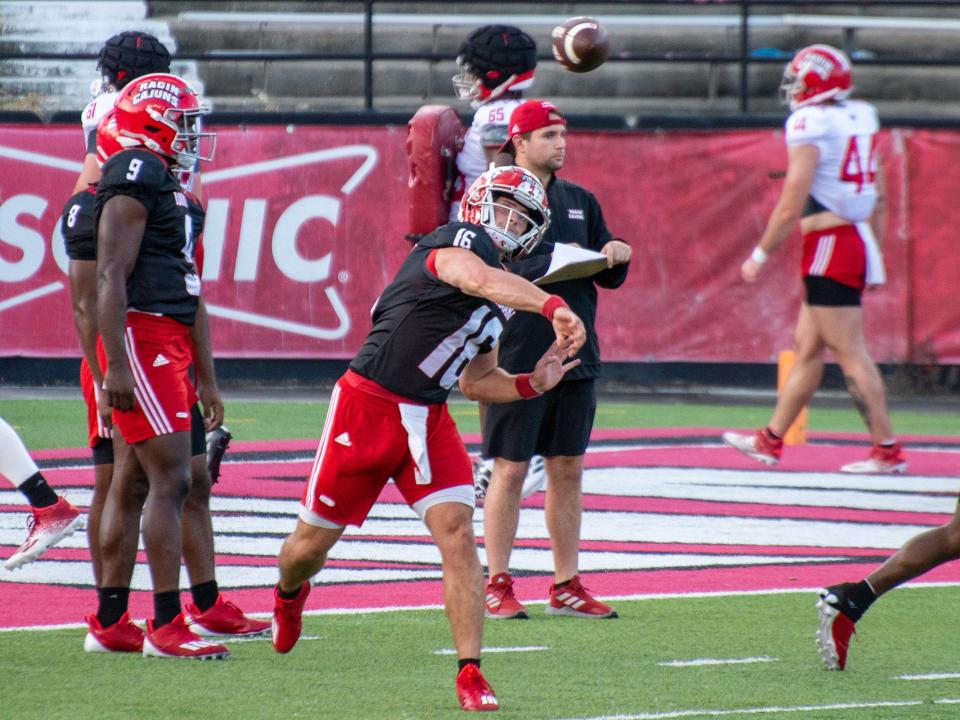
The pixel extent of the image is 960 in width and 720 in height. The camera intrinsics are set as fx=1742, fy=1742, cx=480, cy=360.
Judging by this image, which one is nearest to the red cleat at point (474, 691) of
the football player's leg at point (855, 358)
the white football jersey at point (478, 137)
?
the white football jersey at point (478, 137)

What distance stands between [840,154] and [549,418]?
4251mm

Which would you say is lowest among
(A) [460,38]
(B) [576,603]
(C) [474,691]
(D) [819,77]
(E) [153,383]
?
(B) [576,603]

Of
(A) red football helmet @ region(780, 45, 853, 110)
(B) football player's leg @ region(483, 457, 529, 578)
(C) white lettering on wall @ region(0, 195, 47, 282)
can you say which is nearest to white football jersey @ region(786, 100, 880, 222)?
(A) red football helmet @ region(780, 45, 853, 110)

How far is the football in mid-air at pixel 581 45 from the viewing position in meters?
9.23

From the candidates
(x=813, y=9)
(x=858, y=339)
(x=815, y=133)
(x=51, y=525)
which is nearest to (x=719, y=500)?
(x=858, y=339)

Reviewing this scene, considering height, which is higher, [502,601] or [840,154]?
[840,154]

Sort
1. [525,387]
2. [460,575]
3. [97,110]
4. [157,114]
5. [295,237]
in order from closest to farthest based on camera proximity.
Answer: [460,575], [525,387], [157,114], [97,110], [295,237]

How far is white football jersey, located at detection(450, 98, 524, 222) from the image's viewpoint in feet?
26.4

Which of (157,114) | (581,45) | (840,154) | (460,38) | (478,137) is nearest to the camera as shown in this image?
(157,114)

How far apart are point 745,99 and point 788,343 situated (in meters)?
2.64

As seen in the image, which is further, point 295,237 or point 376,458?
point 295,237

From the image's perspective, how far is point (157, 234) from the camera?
19.0 feet

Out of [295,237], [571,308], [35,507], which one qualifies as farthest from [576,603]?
[295,237]

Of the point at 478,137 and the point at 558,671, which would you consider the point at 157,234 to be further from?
the point at 478,137
